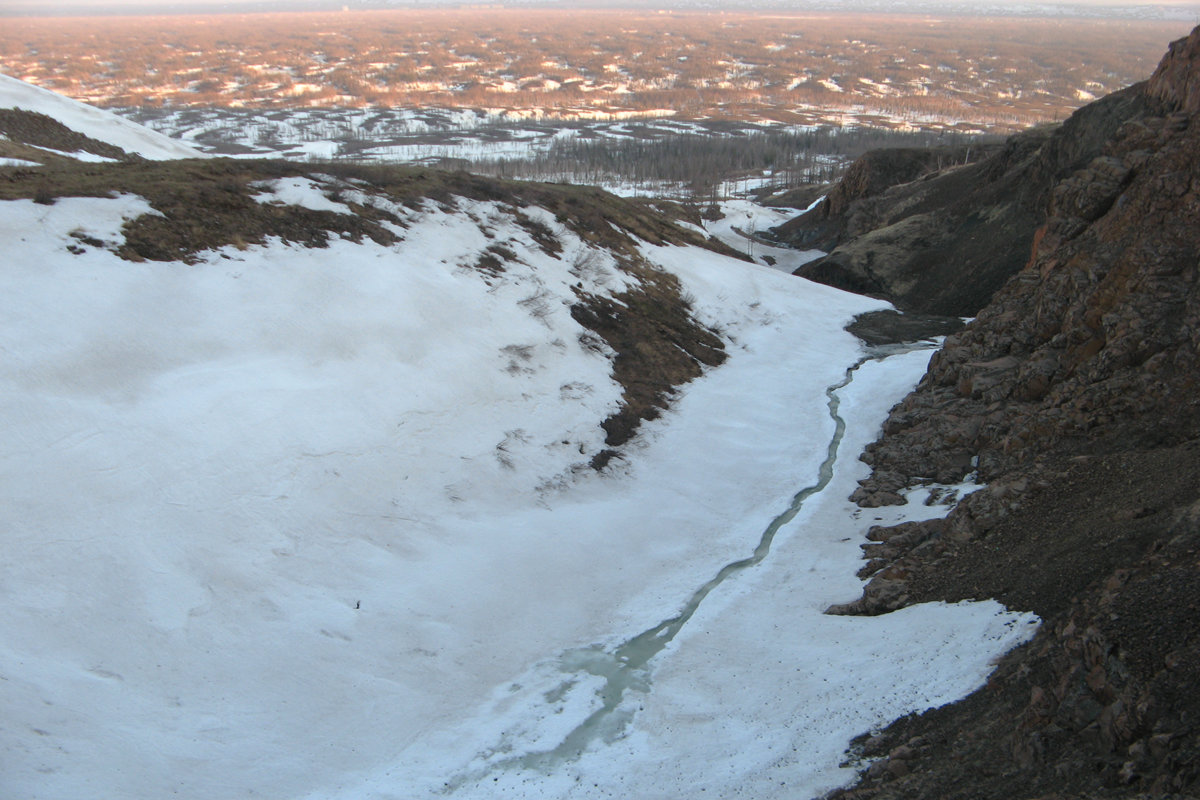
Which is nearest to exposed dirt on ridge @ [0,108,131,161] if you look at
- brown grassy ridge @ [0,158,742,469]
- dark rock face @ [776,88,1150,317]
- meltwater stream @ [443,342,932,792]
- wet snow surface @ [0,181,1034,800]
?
brown grassy ridge @ [0,158,742,469]

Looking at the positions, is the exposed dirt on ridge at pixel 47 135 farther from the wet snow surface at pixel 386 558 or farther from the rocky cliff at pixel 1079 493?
the rocky cliff at pixel 1079 493

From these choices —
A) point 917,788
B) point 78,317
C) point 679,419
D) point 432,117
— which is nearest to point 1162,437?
point 917,788

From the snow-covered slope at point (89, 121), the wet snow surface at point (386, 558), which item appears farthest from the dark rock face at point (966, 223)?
the snow-covered slope at point (89, 121)

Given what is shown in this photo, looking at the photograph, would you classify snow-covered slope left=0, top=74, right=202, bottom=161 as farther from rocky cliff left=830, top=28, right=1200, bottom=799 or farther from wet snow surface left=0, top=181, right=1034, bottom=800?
rocky cliff left=830, top=28, right=1200, bottom=799

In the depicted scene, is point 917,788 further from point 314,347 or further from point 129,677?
point 314,347

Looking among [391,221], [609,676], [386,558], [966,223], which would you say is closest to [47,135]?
[391,221]

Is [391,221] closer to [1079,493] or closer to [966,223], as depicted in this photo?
[1079,493]
